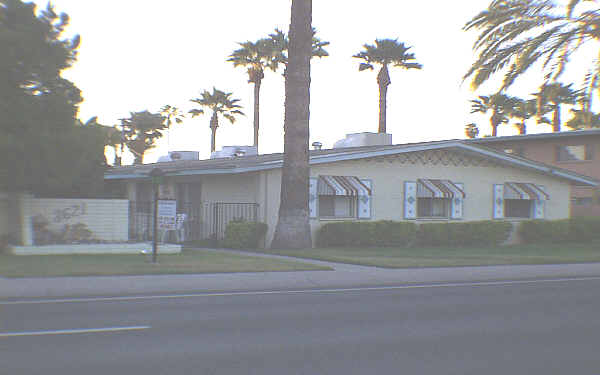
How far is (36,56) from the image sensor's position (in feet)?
53.8

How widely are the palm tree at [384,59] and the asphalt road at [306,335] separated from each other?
32.2 metres

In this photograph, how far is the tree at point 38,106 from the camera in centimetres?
1606

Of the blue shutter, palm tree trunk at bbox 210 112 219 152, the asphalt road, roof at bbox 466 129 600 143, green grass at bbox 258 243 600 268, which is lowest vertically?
the asphalt road

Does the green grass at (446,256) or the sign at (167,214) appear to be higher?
the sign at (167,214)

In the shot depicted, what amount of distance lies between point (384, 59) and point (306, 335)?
3686cm

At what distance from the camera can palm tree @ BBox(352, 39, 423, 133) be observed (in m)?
42.6

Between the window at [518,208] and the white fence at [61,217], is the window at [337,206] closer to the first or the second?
the white fence at [61,217]

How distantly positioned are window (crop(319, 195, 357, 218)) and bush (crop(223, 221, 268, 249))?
296 cm

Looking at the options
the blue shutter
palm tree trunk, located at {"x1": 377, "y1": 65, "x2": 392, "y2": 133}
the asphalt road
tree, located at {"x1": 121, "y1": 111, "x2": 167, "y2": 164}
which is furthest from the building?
tree, located at {"x1": 121, "y1": 111, "x2": 167, "y2": 164}

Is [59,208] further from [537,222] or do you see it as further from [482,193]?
[537,222]

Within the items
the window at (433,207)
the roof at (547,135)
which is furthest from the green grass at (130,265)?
the roof at (547,135)

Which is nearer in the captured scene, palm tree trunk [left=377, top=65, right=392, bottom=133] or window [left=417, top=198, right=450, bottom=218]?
window [left=417, top=198, right=450, bottom=218]

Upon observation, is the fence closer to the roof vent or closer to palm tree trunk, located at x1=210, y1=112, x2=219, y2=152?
the roof vent

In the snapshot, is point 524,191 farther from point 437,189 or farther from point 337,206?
point 337,206
